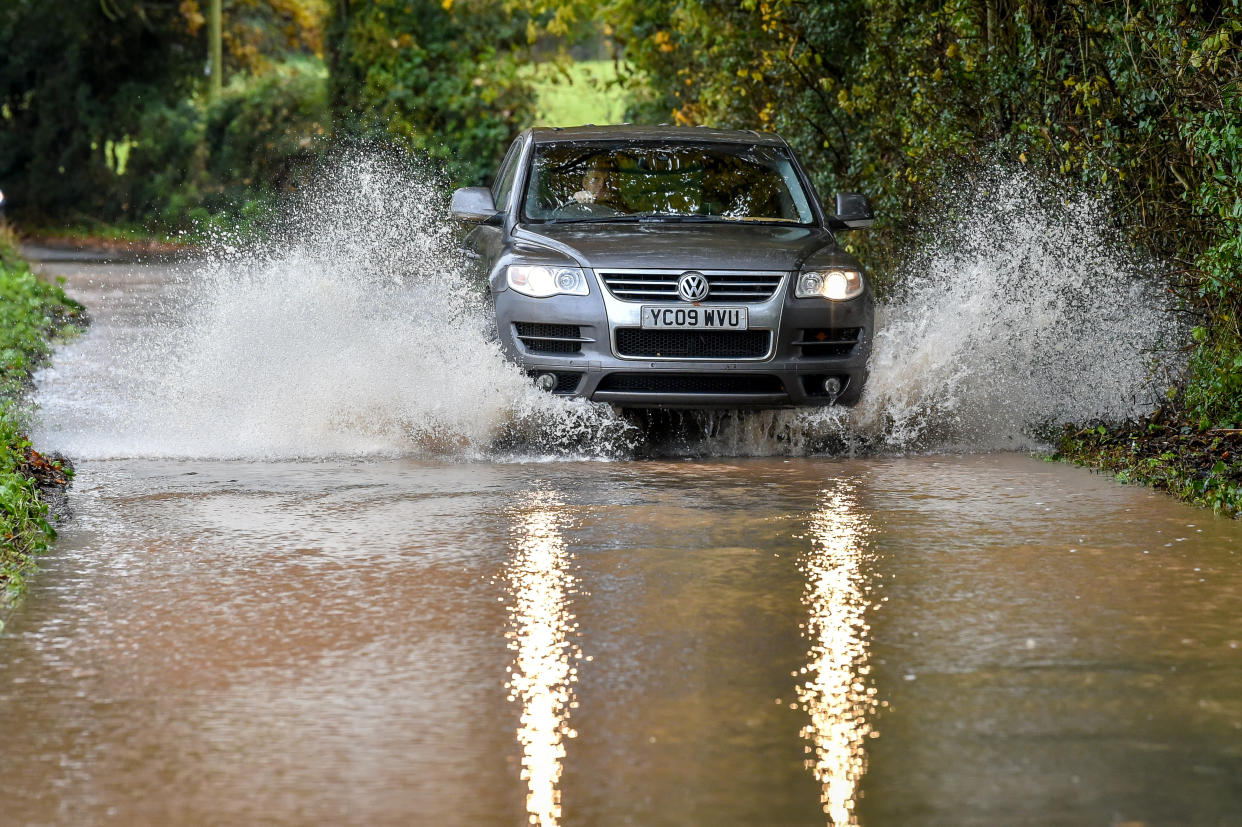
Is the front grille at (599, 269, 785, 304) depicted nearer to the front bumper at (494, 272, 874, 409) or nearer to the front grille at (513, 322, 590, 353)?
the front bumper at (494, 272, 874, 409)

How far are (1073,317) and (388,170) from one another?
867 inches

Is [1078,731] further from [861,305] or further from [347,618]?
[861,305]

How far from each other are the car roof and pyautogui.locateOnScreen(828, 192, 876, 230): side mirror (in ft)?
2.77

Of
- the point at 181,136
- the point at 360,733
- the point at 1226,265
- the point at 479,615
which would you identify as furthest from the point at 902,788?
the point at 181,136

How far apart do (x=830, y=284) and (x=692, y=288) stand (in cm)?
80

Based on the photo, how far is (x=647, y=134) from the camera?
12.1m

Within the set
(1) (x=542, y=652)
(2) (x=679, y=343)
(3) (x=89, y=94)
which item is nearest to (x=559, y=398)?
(2) (x=679, y=343)

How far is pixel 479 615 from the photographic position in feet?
20.6

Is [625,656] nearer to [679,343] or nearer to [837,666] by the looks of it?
[837,666]

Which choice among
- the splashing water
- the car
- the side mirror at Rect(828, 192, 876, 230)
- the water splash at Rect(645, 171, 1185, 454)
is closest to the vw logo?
the car

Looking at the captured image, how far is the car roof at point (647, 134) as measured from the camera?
12.0 meters

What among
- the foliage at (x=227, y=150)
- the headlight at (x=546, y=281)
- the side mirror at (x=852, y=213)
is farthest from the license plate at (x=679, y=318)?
the foliage at (x=227, y=150)

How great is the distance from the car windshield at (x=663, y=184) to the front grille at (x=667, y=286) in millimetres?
998

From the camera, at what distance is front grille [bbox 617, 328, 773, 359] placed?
10219mm
